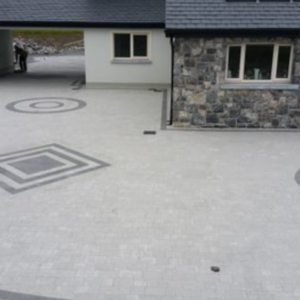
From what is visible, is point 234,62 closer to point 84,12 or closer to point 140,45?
point 140,45

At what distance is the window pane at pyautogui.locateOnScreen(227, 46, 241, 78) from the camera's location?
11125 mm

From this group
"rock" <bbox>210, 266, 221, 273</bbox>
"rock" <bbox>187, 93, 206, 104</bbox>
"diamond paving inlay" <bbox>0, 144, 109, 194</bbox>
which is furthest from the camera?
"rock" <bbox>187, 93, 206, 104</bbox>

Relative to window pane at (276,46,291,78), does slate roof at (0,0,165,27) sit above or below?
above

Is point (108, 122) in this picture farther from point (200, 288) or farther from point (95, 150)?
point (200, 288)

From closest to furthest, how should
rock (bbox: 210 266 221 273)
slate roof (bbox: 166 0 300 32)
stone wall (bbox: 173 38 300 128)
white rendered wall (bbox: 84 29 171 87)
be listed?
rock (bbox: 210 266 221 273), slate roof (bbox: 166 0 300 32), stone wall (bbox: 173 38 300 128), white rendered wall (bbox: 84 29 171 87)

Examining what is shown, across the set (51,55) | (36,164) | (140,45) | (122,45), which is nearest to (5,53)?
(122,45)

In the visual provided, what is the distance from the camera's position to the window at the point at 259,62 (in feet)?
36.4

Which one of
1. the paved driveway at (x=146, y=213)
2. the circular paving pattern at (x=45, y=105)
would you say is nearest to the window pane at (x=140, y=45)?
the circular paving pattern at (x=45, y=105)

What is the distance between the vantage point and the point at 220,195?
23.8 ft

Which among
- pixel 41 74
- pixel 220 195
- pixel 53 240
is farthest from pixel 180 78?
pixel 41 74

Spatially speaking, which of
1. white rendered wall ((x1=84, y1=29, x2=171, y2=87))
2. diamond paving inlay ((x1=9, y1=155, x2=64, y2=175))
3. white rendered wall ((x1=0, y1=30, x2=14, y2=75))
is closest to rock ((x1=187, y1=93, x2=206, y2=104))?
diamond paving inlay ((x1=9, y1=155, x2=64, y2=175))

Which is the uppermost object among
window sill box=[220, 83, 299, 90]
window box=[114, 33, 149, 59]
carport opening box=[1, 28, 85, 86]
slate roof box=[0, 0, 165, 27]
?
slate roof box=[0, 0, 165, 27]

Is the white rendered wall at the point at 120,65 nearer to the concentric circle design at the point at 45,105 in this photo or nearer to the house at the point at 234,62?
the concentric circle design at the point at 45,105

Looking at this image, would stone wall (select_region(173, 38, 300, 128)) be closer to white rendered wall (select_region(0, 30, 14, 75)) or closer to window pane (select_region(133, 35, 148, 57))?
window pane (select_region(133, 35, 148, 57))
